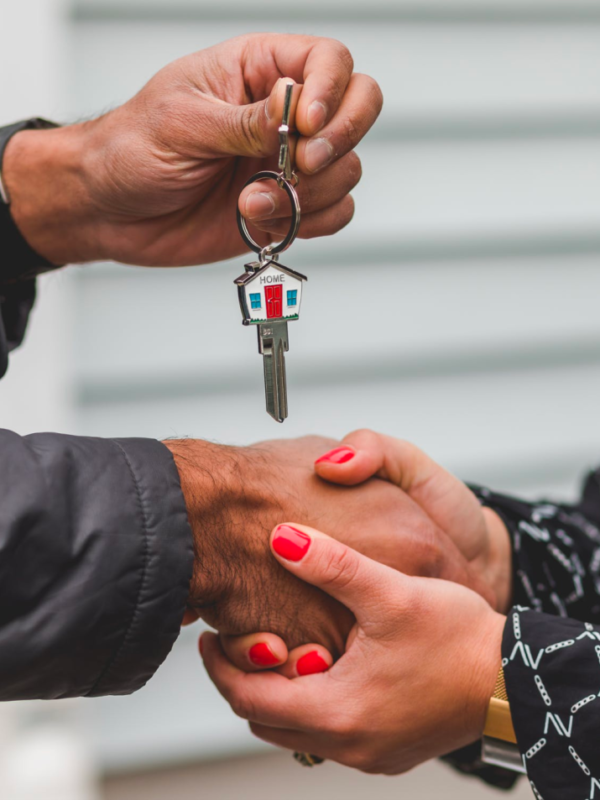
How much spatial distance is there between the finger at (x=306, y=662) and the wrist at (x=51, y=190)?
0.78 m

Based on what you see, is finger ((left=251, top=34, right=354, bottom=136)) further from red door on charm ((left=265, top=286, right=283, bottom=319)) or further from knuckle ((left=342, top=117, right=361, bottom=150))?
red door on charm ((left=265, top=286, right=283, bottom=319))

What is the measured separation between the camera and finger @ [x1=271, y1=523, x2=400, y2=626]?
1.15 m

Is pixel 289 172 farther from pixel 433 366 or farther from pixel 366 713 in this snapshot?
pixel 433 366

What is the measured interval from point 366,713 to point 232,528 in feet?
1.07

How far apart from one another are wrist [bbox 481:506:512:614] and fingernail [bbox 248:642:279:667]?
1.73ft

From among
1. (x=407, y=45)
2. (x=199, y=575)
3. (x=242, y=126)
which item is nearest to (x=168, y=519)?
(x=199, y=575)

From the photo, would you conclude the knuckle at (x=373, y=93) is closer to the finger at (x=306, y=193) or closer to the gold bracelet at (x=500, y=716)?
the finger at (x=306, y=193)

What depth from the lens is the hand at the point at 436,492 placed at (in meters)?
1.33

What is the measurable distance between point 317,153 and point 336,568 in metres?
0.56

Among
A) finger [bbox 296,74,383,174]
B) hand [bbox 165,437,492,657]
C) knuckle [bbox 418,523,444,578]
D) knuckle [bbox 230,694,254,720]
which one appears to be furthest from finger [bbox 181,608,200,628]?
finger [bbox 296,74,383,174]

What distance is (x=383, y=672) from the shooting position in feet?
3.84

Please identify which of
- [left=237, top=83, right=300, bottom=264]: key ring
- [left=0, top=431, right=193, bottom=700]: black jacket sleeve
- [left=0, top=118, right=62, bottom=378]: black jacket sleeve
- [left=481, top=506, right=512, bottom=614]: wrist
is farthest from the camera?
[left=481, top=506, right=512, bottom=614]: wrist

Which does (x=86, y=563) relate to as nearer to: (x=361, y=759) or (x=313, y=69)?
(x=361, y=759)

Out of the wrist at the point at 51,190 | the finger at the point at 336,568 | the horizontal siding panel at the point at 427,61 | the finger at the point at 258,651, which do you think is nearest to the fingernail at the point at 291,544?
the finger at the point at 336,568
